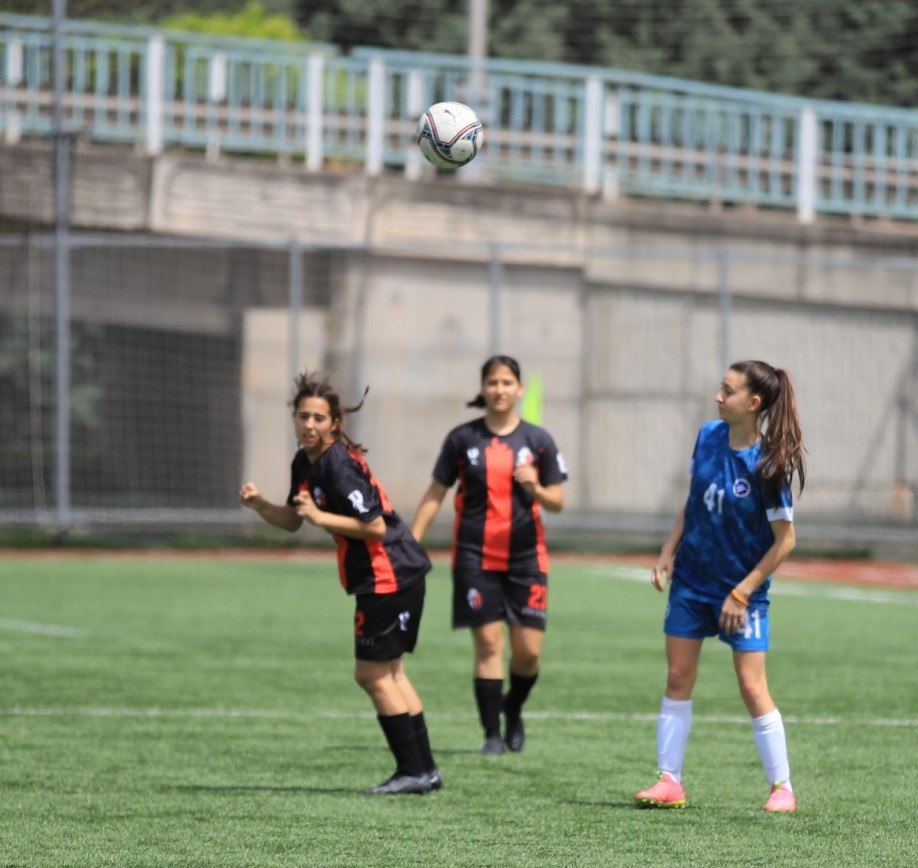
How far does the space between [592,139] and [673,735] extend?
1707 cm

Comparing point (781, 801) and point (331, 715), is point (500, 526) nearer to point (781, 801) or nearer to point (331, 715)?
point (331, 715)

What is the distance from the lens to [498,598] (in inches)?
340

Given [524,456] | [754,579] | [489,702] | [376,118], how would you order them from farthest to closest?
[376,118] → [524,456] → [489,702] → [754,579]

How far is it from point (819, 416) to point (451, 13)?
67.5 ft

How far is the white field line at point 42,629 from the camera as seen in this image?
1264 centimetres

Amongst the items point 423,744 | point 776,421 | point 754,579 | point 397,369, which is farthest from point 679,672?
point 397,369

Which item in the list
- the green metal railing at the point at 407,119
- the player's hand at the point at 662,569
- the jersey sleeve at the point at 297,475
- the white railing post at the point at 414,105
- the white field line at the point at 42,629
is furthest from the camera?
the white railing post at the point at 414,105

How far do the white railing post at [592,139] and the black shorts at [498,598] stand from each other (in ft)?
48.1

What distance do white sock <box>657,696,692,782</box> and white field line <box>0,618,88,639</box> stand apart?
6.65m

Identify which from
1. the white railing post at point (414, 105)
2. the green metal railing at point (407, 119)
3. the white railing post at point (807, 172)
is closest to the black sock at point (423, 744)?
the green metal railing at point (407, 119)

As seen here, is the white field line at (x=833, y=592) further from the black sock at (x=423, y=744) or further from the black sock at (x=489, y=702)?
the black sock at (x=423, y=744)

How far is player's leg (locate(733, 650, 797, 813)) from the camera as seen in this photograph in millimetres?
6688

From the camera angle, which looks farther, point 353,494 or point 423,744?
point 423,744

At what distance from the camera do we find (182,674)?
35.3ft
